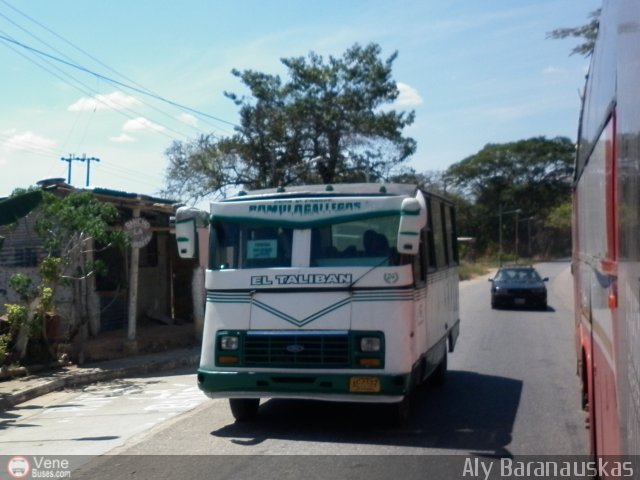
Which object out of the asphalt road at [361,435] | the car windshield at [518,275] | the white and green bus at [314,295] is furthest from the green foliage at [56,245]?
the car windshield at [518,275]

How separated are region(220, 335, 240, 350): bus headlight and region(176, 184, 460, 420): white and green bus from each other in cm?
1

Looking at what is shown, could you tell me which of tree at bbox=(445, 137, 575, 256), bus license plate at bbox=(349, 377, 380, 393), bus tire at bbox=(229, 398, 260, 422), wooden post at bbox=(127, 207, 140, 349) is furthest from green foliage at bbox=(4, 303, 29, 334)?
tree at bbox=(445, 137, 575, 256)

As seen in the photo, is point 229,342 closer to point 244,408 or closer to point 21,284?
point 244,408

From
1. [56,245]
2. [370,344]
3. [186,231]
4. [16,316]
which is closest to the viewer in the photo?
[370,344]

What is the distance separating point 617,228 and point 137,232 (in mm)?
12080

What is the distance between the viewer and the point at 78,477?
704 cm

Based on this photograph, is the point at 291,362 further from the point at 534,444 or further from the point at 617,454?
the point at 617,454

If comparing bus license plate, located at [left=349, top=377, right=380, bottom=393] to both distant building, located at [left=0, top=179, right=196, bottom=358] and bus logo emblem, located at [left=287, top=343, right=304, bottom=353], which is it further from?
distant building, located at [left=0, top=179, right=196, bottom=358]

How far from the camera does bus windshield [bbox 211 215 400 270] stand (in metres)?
8.68

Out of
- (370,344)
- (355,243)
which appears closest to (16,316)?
(355,243)

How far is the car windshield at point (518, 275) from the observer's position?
27.9 meters

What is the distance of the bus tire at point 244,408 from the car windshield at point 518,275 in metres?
Result: 20.0

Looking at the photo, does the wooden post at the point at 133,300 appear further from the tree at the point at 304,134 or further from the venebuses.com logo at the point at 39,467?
the tree at the point at 304,134

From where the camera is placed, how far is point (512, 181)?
87.2 metres
